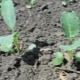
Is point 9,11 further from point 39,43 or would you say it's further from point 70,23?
point 70,23

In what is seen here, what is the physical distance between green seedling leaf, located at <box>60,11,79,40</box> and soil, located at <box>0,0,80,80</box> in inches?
7.1

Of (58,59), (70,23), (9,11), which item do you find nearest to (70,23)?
(70,23)

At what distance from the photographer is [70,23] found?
1.42 m

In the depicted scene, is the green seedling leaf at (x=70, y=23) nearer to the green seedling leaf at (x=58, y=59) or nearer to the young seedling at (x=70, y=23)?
the young seedling at (x=70, y=23)

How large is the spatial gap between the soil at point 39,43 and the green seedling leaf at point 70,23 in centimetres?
18

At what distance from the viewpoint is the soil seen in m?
1.40

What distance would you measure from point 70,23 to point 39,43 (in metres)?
0.32

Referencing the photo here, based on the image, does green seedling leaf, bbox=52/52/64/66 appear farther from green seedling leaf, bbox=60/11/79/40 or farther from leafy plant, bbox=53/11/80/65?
green seedling leaf, bbox=60/11/79/40

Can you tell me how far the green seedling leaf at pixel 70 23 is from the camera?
1402 mm

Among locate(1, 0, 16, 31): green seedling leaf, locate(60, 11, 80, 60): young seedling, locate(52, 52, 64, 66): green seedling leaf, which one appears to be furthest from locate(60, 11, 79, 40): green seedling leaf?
locate(1, 0, 16, 31): green seedling leaf

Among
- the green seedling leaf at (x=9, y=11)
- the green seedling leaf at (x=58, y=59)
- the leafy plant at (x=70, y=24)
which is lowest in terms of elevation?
the green seedling leaf at (x=58, y=59)

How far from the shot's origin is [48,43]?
1.63 m

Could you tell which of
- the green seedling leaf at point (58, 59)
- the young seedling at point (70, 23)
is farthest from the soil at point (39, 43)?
the young seedling at point (70, 23)

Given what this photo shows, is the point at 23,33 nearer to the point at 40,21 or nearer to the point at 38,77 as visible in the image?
the point at 40,21
